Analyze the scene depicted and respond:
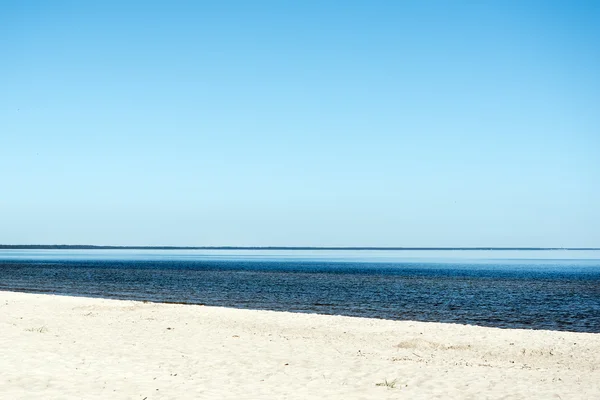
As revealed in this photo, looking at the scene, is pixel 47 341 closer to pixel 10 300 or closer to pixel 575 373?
pixel 575 373

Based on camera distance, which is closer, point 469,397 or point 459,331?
point 469,397

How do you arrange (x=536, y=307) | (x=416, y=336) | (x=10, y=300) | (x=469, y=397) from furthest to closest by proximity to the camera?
(x=536, y=307), (x=10, y=300), (x=416, y=336), (x=469, y=397)

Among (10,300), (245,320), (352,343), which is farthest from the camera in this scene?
(10,300)

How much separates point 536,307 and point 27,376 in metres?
38.3

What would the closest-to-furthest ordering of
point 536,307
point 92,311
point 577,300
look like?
point 92,311 < point 536,307 < point 577,300

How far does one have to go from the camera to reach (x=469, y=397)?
13.1 m

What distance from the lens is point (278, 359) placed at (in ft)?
58.6

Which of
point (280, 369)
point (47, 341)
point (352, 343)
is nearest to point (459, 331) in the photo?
point (352, 343)

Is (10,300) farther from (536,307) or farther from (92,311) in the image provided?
(536,307)

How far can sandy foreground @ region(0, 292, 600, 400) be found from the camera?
13.4m

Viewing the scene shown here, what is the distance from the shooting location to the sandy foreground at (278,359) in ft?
44.0

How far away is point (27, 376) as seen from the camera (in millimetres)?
13758

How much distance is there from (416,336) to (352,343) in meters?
3.57

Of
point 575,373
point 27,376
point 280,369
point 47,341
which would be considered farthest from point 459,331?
point 27,376
